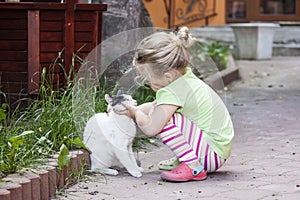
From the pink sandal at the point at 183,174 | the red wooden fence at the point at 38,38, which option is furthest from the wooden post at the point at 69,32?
the pink sandal at the point at 183,174

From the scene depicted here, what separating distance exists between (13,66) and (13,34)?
0.26 m

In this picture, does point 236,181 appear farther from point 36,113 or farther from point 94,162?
point 36,113

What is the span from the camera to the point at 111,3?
6309 mm

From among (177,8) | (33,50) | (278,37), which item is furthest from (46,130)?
(278,37)

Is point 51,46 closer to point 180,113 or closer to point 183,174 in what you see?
point 180,113

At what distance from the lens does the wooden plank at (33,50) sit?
5645mm

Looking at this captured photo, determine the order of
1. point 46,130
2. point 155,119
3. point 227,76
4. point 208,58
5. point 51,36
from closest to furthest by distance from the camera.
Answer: point 155,119 < point 46,130 < point 51,36 < point 227,76 < point 208,58

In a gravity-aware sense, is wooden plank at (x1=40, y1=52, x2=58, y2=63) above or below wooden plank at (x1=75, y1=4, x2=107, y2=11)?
below

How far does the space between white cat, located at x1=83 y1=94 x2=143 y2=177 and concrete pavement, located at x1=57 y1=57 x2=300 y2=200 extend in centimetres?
8

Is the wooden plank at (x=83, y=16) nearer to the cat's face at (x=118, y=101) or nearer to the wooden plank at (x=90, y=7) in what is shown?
the wooden plank at (x=90, y=7)

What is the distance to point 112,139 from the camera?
420cm

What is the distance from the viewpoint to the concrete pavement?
3.83m

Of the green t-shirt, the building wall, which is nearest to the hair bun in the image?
the green t-shirt

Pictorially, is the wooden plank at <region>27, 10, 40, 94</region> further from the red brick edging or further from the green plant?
the green plant
